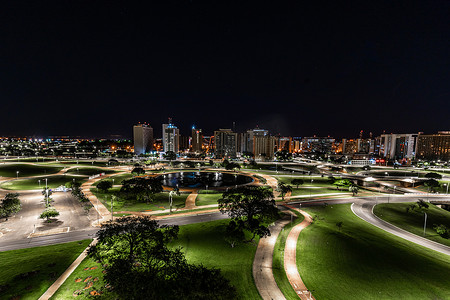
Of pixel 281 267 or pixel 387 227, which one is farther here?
pixel 387 227

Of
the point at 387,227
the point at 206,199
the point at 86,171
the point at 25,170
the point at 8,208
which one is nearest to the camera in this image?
the point at 8,208

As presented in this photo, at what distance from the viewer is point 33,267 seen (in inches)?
1150

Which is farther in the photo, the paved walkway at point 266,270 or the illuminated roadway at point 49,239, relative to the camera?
the illuminated roadway at point 49,239

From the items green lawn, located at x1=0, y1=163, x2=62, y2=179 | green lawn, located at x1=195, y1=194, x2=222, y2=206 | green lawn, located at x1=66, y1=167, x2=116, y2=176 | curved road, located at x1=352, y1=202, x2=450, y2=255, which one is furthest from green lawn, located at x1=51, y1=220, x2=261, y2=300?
green lawn, located at x1=0, y1=163, x2=62, y2=179

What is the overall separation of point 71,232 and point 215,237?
29560 millimetres

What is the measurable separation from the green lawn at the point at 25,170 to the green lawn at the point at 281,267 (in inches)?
4839

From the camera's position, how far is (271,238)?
40344mm

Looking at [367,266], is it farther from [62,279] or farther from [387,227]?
[62,279]

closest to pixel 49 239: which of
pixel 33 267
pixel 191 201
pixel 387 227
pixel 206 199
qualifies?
pixel 33 267

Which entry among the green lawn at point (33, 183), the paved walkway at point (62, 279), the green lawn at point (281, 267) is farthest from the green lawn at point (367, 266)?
the green lawn at point (33, 183)

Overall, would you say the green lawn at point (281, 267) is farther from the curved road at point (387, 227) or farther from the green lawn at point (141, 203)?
the green lawn at point (141, 203)

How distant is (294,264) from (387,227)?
34940 millimetres

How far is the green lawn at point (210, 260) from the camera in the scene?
2555cm

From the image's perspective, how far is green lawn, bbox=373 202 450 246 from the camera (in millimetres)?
48844
